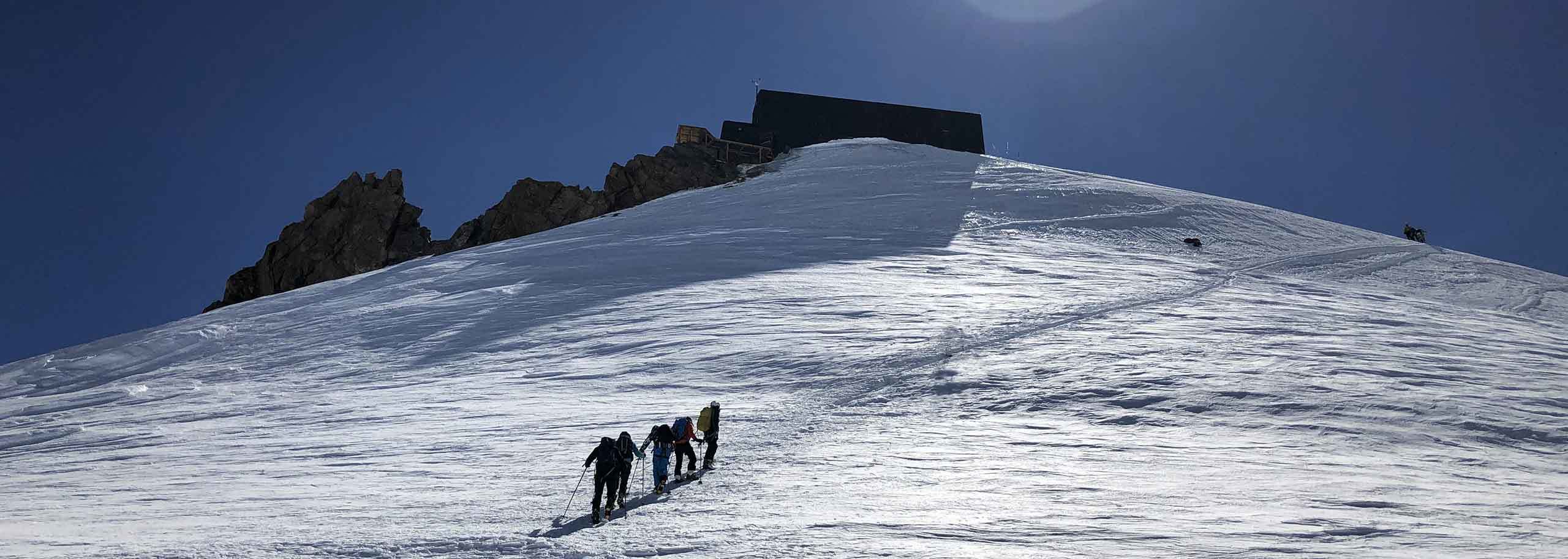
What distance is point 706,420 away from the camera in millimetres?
11523

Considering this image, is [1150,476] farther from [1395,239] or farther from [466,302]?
[1395,239]

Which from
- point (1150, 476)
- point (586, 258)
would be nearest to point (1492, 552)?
point (1150, 476)

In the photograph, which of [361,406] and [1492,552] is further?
[361,406]

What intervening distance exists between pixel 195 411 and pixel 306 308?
8.51 m

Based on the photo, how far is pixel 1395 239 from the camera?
31.5m

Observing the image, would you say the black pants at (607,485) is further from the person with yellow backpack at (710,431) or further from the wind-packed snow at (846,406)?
the person with yellow backpack at (710,431)

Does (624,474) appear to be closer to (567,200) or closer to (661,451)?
(661,451)

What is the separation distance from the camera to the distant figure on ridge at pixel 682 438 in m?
10.9

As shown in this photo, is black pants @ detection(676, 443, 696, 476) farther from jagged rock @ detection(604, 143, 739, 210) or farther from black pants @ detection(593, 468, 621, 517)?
jagged rock @ detection(604, 143, 739, 210)

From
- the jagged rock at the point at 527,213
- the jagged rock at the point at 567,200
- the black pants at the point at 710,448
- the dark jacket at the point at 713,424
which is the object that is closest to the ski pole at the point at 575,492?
the black pants at the point at 710,448

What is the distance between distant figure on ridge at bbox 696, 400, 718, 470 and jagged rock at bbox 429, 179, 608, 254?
32284mm

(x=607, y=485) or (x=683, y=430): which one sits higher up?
(x=683, y=430)

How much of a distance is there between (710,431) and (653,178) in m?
37.9

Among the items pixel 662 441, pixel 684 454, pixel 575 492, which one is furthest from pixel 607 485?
pixel 684 454
